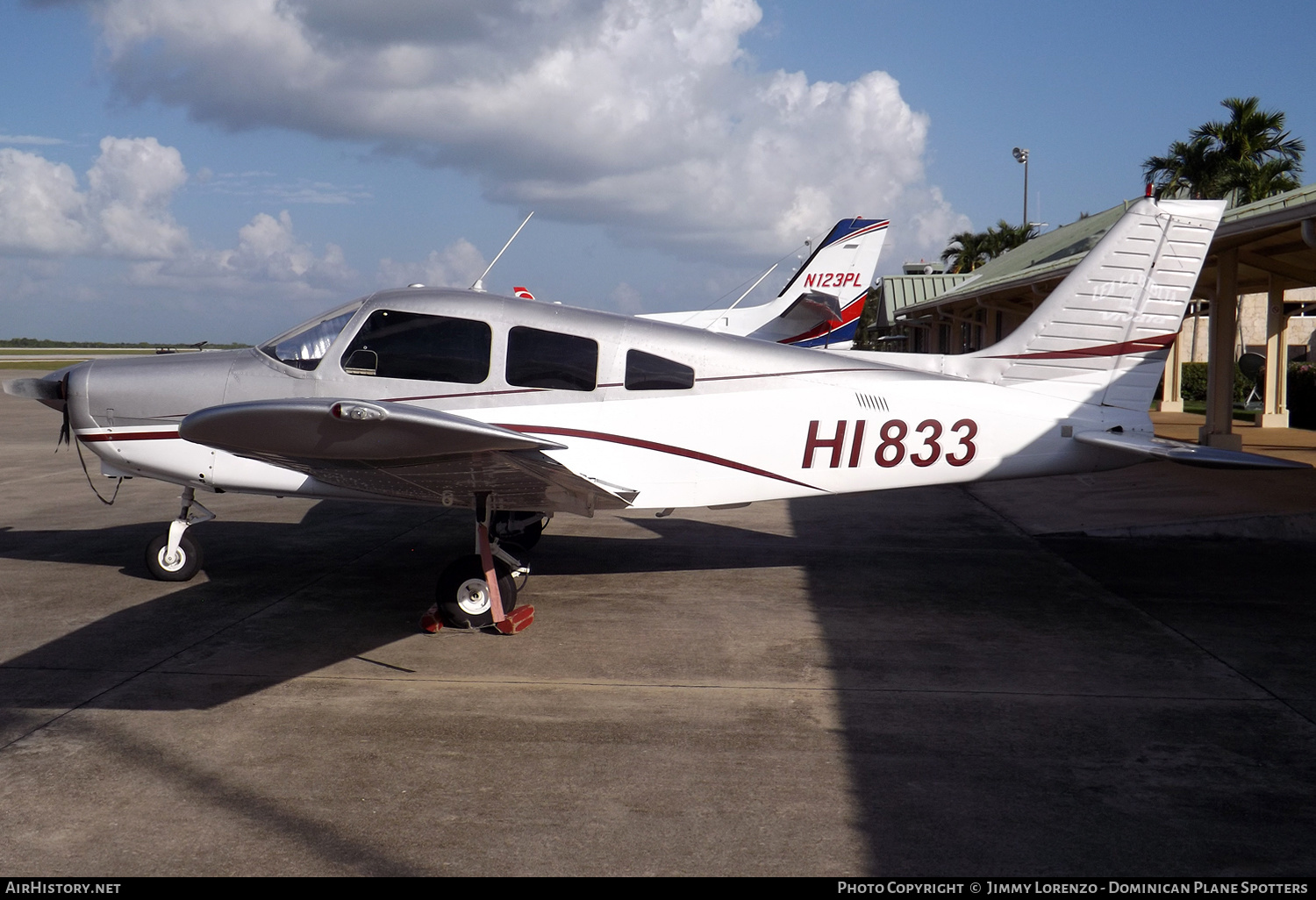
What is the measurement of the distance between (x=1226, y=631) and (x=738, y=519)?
5309 millimetres

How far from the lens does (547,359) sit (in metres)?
6.58

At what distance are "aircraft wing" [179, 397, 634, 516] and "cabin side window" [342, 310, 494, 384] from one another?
0.87 meters

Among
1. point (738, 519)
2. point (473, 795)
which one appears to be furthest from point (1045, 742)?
point (738, 519)

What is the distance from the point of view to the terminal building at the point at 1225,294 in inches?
448

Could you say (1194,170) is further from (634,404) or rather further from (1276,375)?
(634,404)

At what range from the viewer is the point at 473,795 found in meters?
3.92

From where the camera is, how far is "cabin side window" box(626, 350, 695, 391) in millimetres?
6629

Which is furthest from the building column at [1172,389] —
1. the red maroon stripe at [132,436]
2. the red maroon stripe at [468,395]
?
the red maroon stripe at [132,436]

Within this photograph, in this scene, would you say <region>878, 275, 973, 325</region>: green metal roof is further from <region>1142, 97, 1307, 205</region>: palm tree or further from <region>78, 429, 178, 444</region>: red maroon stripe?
<region>78, 429, 178, 444</region>: red maroon stripe

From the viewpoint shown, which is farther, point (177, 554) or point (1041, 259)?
point (1041, 259)

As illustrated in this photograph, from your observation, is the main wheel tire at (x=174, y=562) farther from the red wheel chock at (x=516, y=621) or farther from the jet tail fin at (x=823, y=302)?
the jet tail fin at (x=823, y=302)

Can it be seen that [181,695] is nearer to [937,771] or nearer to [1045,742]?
[937,771]

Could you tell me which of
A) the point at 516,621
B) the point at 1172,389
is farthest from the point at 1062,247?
the point at 516,621

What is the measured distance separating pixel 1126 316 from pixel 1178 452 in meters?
1.19
